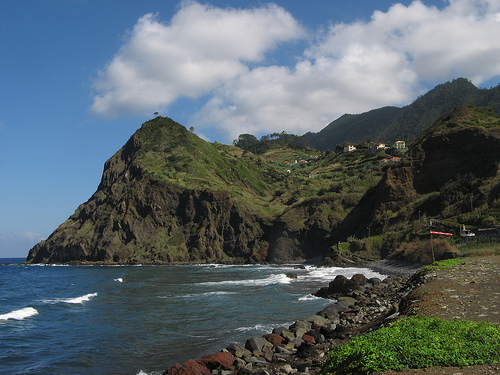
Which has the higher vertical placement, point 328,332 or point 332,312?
point 328,332

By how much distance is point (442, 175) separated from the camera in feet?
198

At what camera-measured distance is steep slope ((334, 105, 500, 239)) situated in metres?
50.3

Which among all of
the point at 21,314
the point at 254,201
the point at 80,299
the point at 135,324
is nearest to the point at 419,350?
the point at 135,324

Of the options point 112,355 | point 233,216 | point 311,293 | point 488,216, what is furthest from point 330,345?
point 233,216

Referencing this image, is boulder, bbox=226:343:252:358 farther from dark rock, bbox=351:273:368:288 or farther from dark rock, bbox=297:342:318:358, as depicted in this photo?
dark rock, bbox=351:273:368:288

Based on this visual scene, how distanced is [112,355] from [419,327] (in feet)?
45.1

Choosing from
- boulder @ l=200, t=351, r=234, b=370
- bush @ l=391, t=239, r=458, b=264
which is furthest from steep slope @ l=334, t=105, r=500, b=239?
boulder @ l=200, t=351, r=234, b=370

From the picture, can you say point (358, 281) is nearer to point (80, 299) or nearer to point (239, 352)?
point (239, 352)

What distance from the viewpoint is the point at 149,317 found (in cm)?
2420

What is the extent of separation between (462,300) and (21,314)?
94.5 feet

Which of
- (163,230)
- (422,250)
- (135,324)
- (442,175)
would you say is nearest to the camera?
(135,324)

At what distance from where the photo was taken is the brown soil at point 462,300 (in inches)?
257

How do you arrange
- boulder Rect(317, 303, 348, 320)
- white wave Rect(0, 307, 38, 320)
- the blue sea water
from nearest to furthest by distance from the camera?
the blue sea water → boulder Rect(317, 303, 348, 320) → white wave Rect(0, 307, 38, 320)

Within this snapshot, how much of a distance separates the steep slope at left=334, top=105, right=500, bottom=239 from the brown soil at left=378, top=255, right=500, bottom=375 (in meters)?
30.6
